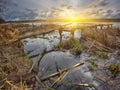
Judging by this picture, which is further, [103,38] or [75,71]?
[103,38]

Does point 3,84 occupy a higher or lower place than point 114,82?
higher

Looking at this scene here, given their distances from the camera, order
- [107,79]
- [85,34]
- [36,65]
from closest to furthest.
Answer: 1. [107,79]
2. [36,65]
3. [85,34]

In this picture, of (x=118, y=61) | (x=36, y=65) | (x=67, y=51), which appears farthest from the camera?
(x=67, y=51)

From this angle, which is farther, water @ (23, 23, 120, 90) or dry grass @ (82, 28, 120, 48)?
dry grass @ (82, 28, 120, 48)

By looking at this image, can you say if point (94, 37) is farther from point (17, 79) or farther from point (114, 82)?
point (17, 79)

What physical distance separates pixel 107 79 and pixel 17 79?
319 centimetres

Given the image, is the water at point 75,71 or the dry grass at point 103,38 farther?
the dry grass at point 103,38

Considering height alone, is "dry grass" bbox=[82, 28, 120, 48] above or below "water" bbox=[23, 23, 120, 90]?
above

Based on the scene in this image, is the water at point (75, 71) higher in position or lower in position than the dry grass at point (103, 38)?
lower

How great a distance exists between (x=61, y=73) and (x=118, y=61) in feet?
11.6

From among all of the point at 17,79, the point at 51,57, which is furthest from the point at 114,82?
the point at 51,57

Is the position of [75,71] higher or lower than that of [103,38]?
lower

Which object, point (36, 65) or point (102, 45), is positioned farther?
point (102, 45)

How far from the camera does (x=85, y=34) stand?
1562 centimetres
